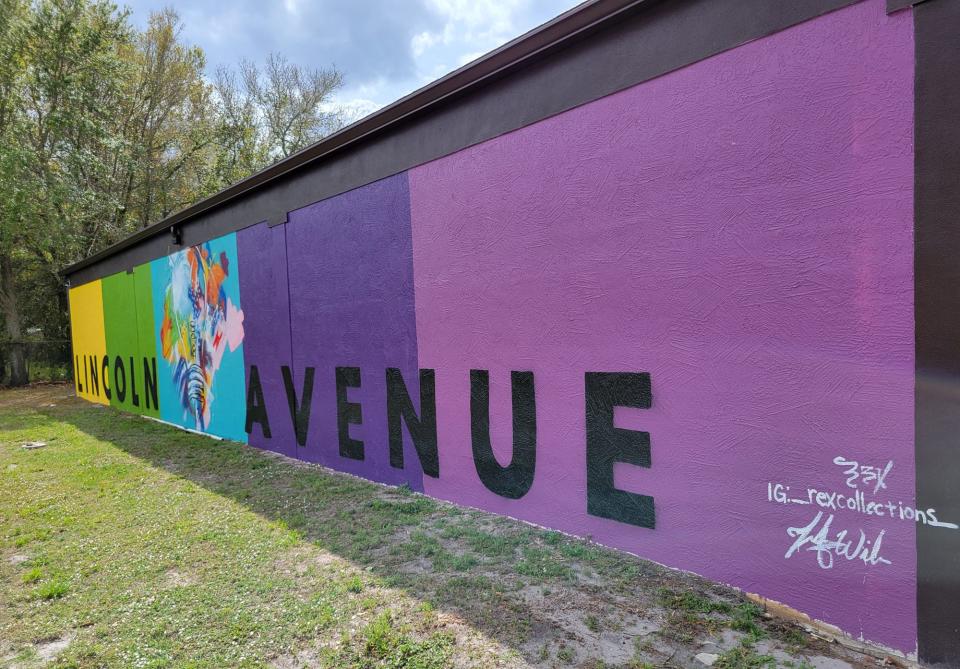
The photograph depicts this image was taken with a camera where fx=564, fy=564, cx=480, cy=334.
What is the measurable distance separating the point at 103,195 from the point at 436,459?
17039 millimetres

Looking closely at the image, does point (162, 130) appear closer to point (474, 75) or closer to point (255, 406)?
point (255, 406)

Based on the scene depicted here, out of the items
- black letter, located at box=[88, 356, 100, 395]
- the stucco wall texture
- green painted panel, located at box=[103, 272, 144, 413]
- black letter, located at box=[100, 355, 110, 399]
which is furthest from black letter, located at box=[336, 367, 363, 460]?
black letter, located at box=[88, 356, 100, 395]

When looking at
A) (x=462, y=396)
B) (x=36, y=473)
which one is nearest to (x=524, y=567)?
(x=462, y=396)

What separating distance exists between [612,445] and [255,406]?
5585mm

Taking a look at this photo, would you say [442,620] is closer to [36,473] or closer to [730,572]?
[730,572]

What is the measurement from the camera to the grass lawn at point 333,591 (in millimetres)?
2646

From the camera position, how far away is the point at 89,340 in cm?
1427

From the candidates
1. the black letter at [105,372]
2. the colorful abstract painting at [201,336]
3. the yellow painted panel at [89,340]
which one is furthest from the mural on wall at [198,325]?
the yellow painted panel at [89,340]

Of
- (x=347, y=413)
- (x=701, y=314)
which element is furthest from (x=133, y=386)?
(x=701, y=314)

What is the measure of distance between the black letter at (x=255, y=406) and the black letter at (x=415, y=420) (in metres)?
2.80

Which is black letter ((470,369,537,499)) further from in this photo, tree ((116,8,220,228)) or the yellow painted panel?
tree ((116,8,220,228))

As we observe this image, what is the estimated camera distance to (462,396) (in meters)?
4.62

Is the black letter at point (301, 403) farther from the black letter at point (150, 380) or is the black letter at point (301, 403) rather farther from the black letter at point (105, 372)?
the black letter at point (105, 372)
